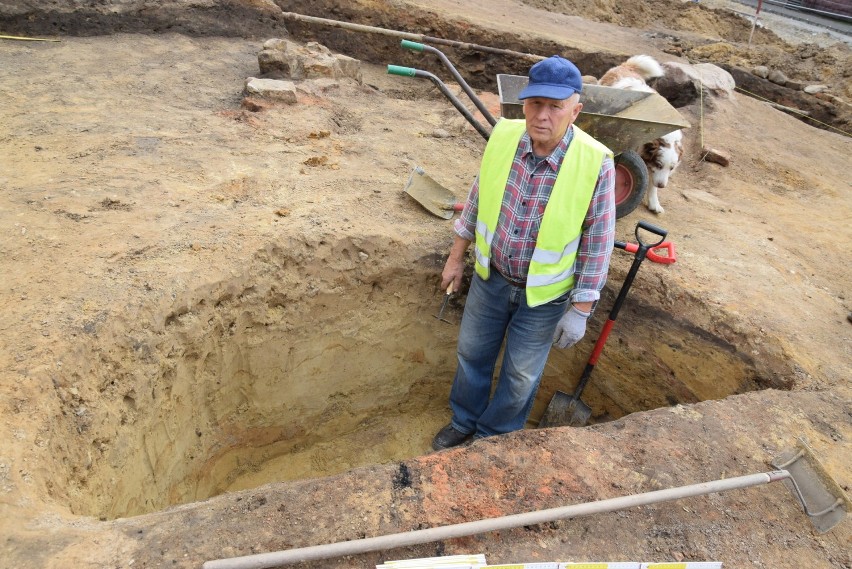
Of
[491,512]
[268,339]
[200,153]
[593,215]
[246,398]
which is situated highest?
[593,215]

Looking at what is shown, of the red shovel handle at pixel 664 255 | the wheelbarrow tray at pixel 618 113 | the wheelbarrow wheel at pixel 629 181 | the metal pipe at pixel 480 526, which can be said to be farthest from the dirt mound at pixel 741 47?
the metal pipe at pixel 480 526

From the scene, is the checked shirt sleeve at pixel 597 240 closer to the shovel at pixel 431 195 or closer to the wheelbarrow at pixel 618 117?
the shovel at pixel 431 195

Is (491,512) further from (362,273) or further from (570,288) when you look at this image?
(362,273)

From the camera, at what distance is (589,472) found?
2.71 meters

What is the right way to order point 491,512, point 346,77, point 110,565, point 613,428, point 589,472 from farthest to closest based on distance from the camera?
point 346,77
point 613,428
point 589,472
point 491,512
point 110,565

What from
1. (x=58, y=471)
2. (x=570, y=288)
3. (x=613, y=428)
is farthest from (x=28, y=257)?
(x=613, y=428)

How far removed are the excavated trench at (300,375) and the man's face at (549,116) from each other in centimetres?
168

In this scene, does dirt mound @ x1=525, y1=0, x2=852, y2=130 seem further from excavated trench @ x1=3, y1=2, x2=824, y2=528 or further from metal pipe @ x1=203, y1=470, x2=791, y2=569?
metal pipe @ x1=203, y1=470, x2=791, y2=569

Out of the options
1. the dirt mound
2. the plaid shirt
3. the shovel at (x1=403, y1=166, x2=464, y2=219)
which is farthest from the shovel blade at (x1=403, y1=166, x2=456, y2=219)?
the dirt mound

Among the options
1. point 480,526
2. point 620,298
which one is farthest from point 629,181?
point 480,526

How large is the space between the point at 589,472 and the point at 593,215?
1.33m

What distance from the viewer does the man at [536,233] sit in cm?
289

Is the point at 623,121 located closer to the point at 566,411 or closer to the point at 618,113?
the point at 618,113

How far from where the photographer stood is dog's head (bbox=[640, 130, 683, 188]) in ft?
17.7
